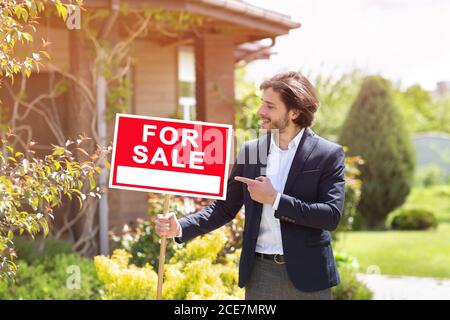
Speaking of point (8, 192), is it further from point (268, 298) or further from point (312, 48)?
point (312, 48)

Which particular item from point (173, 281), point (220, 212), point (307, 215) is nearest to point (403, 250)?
point (173, 281)

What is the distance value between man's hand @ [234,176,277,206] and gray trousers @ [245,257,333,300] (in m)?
0.39

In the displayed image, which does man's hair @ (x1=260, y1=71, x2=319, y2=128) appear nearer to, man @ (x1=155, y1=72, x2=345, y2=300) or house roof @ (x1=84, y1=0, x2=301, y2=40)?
man @ (x1=155, y1=72, x2=345, y2=300)

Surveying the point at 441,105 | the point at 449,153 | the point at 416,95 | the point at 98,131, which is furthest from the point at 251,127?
the point at 416,95

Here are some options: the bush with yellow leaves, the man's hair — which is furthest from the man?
the bush with yellow leaves

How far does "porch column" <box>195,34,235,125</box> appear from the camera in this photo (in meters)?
10.2

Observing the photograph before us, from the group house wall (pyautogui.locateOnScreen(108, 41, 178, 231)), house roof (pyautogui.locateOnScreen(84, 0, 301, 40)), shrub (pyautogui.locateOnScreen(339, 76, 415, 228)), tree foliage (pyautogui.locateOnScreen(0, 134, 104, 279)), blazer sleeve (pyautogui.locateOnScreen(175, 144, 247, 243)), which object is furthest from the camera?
shrub (pyautogui.locateOnScreen(339, 76, 415, 228))

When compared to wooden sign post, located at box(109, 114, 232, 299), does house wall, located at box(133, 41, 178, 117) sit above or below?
above

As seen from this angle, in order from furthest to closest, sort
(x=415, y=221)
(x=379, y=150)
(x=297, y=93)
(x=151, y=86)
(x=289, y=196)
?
1. (x=379, y=150)
2. (x=415, y=221)
3. (x=151, y=86)
4. (x=297, y=93)
5. (x=289, y=196)

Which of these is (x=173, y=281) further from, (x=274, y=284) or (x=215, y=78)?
(x=215, y=78)

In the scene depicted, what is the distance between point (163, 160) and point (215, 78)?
6.62m

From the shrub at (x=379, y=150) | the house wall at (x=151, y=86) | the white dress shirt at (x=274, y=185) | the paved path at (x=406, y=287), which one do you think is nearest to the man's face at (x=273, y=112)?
the white dress shirt at (x=274, y=185)

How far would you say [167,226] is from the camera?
12.2 ft

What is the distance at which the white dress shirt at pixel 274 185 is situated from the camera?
12.4 feet
